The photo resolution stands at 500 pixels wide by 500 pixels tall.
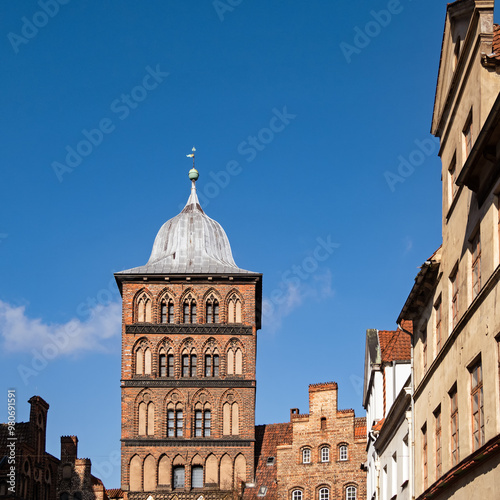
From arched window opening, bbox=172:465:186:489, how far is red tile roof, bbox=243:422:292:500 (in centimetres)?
371

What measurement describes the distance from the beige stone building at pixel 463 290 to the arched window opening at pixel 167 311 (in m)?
36.2

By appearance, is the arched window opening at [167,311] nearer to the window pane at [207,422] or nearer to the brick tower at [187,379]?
the brick tower at [187,379]

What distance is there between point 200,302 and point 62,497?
13.9 meters

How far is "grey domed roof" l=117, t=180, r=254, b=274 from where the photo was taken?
6234cm

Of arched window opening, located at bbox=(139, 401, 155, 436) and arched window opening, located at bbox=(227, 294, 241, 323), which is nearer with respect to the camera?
arched window opening, located at bbox=(139, 401, 155, 436)

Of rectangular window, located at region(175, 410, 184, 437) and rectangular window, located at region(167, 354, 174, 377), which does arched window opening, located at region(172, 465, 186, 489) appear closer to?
rectangular window, located at region(175, 410, 184, 437)

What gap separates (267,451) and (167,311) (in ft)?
33.6

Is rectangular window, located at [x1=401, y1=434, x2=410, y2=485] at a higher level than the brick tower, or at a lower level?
lower

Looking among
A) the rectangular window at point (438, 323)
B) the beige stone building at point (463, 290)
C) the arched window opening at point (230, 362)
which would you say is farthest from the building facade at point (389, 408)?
the arched window opening at point (230, 362)

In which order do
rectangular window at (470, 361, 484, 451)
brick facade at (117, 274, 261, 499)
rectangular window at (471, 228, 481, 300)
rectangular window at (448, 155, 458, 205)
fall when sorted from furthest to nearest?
brick facade at (117, 274, 261, 499), rectangular window at (448, 155, 458, 205), rectangular window at (471, 228, 481, 300), rectangular window at (470, 361, 484, 451)

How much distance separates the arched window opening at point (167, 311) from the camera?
6084cm

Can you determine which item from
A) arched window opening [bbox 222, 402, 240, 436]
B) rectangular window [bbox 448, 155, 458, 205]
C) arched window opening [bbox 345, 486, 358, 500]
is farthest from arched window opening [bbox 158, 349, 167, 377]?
rectangular window [bbox 448, 155, 458, 205]

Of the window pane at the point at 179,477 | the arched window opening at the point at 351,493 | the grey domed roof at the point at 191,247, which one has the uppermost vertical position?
the grey domed roof at the point at 191,247

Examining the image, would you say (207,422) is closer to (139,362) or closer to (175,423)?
(175,423)
